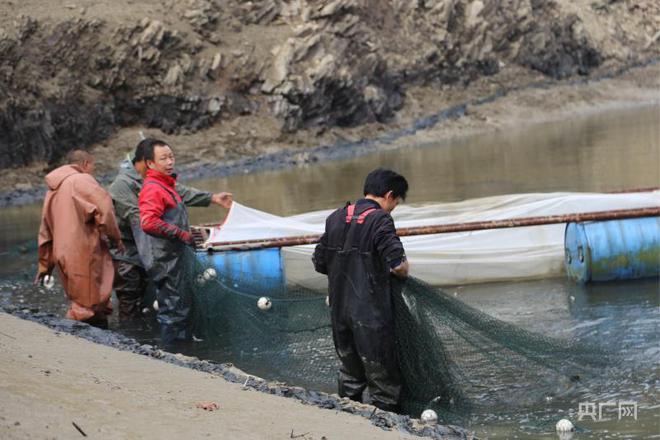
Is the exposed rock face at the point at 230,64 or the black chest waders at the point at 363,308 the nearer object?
the black chest waders at the point at 363,308

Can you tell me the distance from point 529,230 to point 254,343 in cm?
377

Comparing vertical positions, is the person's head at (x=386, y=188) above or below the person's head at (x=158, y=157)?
below

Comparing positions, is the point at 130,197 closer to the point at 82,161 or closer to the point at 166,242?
the point at 82,161

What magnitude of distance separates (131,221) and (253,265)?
117 cm

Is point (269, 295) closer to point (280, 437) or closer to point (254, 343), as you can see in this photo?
point (254, 343)

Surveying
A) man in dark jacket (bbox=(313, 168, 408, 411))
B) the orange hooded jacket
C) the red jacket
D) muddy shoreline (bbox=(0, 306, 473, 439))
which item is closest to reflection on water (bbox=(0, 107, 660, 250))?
the orange hooded jacket

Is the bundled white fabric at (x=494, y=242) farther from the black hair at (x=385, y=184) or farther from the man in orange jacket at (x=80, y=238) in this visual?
the black hair at (x=385, y=184)

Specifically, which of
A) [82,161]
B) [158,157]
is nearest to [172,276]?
[158,157]

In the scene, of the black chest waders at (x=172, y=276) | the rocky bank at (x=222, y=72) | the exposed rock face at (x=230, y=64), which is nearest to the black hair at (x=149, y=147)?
the black chest waders at (x=172, y=276)

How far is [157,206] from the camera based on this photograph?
775 centimetres

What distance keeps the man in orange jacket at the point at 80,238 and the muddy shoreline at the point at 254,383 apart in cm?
26

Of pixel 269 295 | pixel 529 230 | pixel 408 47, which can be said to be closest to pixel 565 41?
pixel 408 47

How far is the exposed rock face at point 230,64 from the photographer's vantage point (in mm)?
23781

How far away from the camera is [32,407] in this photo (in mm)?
4516
